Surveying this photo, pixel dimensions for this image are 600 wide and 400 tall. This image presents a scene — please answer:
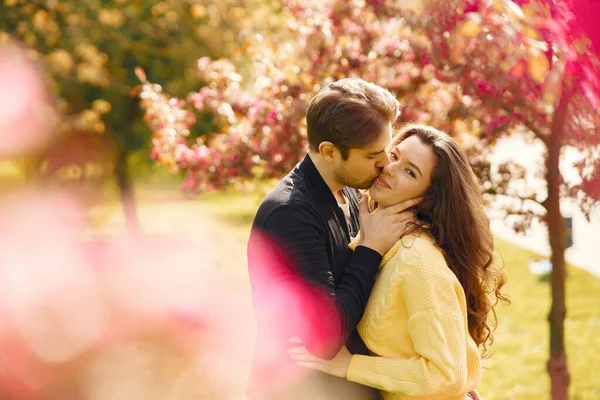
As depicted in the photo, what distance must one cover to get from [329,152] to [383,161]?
226 millimetres

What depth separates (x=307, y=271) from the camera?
2.56 meters

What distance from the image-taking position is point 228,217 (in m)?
22.1

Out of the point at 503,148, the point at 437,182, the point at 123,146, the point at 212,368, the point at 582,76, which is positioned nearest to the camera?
the point at 582,76

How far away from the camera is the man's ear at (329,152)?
110 inches

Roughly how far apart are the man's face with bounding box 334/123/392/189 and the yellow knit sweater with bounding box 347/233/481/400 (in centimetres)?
32

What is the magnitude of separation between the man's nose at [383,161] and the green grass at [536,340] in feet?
10.5

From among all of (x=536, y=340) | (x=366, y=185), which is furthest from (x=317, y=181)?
(x=536, y=340)

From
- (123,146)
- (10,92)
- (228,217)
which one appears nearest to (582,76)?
(10,92)

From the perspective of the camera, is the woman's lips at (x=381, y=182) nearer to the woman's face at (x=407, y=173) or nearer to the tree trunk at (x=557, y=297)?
the woman's face at (x=407, y=173)

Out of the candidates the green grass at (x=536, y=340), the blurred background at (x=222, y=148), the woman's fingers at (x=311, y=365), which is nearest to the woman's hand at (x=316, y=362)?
the woman's fingers at (x=311, y=365)

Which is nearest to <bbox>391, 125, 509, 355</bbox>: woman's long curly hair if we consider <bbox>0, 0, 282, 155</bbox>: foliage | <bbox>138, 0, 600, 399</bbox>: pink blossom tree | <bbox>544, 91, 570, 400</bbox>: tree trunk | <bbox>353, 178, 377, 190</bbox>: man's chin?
<bbox>353, 178, 377, 190</bbox>: man's chin

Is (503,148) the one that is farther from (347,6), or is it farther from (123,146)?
(347,6)

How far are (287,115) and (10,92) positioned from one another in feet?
23.8

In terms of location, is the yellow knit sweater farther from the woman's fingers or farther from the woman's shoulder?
the woman's fingers
